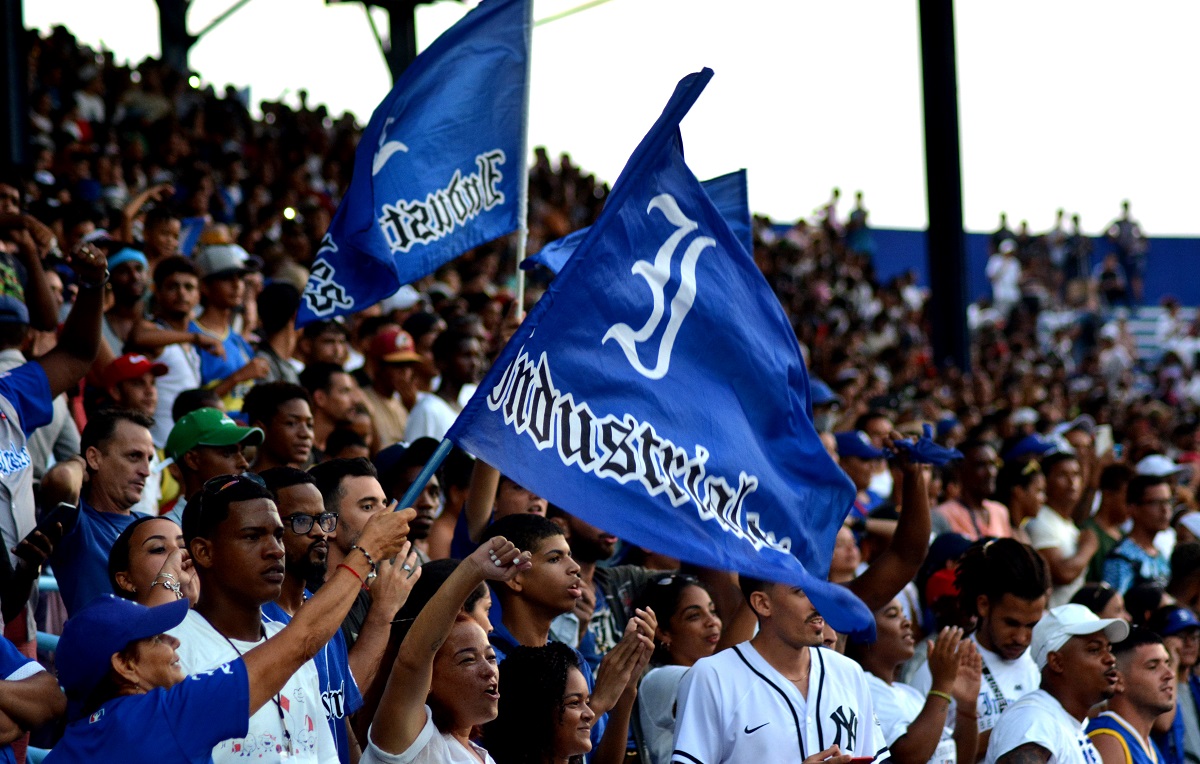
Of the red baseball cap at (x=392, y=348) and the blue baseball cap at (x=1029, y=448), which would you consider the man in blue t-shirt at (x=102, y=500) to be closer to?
the red baseball cap at (x=392, y=348)

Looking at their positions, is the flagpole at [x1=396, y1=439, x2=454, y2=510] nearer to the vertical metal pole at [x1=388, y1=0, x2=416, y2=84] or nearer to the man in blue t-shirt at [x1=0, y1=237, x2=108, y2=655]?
the man in blue t-shirt at [x1=0, y1=237, x2=108, y2=655]

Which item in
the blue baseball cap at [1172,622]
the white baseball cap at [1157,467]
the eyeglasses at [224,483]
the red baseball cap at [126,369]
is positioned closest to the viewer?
the eyeglasses at [224,483]

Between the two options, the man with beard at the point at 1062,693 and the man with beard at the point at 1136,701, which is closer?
the man with beard at the point at 1062,693

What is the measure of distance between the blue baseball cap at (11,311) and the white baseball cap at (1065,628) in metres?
4.12

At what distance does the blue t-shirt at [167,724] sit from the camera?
323cm

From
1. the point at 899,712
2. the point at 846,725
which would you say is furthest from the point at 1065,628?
the point at 846,725

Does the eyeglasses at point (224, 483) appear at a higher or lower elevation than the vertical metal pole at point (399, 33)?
lower

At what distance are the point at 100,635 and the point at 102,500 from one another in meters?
2.06

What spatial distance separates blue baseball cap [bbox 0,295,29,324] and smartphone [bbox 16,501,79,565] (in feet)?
4.54

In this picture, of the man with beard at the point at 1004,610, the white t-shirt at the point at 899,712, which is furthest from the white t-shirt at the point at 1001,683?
the white t-shirt at the point at 899,712

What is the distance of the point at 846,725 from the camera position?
4766 mm

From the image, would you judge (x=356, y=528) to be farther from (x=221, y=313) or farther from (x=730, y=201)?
(x=221, y=313)

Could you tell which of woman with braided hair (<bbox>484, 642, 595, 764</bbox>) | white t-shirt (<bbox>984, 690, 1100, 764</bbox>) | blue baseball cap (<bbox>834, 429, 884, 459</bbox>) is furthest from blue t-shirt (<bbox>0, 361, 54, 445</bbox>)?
blue baseball cap (<bbox>834, 429, 884, 459</bbox>)

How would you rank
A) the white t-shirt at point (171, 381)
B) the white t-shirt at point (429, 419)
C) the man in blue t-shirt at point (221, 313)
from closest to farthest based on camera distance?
the white t-shirt at point (171, 381)
the white t-shirt at point (429, 419)
the man in blue t-shirt at point (221, 313)
